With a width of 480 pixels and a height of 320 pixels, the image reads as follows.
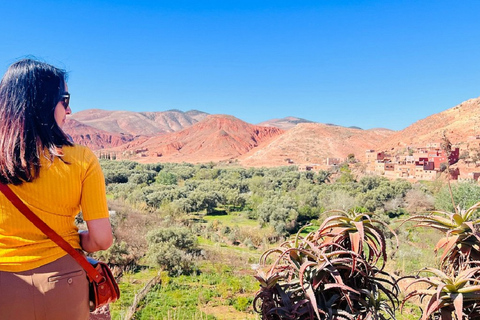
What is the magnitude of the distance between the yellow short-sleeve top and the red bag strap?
37 mm

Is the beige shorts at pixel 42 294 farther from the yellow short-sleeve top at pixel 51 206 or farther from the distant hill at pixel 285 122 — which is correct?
the distant hill at pixel 285 122

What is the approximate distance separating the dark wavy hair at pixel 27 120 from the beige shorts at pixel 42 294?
38 centimetres

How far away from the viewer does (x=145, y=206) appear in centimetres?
1764

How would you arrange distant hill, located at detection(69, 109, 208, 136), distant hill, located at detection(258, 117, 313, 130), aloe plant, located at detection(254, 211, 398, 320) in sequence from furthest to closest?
distant hill, located at detection(258, 117, 313, 130)
distant hill, located at detection(69, 109, 208, 136)
aloe plant, located at detection(254, 211, 398, 320)

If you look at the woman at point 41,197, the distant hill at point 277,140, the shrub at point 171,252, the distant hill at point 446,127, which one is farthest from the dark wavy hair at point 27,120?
the distant hill at point 446,127

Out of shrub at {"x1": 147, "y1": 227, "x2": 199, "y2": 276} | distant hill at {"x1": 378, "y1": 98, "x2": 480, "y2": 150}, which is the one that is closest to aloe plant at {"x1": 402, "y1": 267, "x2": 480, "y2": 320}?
shrub at {"x1": 147, "y1": 227, "x2": 199, "y2": 276}

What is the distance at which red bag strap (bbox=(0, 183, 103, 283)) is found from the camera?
52.1 inches

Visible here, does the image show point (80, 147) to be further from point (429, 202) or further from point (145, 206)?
point (429, 202)

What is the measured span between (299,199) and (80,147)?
18.9 m

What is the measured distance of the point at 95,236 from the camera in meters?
1.49

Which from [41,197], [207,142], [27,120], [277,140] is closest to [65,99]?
[27,120]

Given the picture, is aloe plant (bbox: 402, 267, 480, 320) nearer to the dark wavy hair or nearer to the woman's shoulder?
the woman's shoulder

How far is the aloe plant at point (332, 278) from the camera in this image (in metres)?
1.40

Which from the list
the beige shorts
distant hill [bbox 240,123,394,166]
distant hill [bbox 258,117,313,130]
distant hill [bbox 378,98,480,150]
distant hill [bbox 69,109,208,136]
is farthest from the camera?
distant hill [bbox 258,117,313,130]
